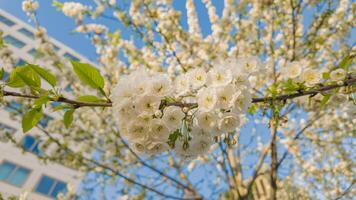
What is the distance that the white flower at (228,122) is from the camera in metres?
1.27

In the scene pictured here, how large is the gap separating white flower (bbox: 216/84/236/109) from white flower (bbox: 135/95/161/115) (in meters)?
0.25

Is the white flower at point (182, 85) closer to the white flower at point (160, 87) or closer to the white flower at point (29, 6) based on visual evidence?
the white flower at point (160, 87)

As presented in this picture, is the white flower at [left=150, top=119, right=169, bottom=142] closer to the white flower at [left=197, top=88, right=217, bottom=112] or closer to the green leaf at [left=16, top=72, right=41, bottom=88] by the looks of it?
the white flower at [left=197, top=88, right=217, bottom=112]

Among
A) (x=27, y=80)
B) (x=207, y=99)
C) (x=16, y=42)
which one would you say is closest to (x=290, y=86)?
(x=207, y=99)

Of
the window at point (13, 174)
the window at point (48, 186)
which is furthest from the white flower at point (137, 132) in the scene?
the window at point (48, 186)

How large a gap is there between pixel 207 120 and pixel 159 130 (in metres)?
0.21

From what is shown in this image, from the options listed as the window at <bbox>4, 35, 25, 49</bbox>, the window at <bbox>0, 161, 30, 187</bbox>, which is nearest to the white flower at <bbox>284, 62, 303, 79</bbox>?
the window at <bbox>0, 161, 30, 187</bbox>

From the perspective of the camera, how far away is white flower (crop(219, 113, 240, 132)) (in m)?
1.27

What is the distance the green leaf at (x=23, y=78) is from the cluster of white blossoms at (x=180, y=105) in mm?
342

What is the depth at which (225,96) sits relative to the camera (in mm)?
1229

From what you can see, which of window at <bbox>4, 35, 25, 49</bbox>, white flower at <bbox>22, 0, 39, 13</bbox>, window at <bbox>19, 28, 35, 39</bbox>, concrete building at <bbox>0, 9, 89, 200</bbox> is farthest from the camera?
window at <bbox>19, 28, 35, 39</bbox>

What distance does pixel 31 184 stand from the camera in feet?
66.1

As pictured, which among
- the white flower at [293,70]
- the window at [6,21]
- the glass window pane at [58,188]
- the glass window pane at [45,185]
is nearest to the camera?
the white flower at [293,70]

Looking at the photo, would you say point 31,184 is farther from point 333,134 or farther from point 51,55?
point 333,134
